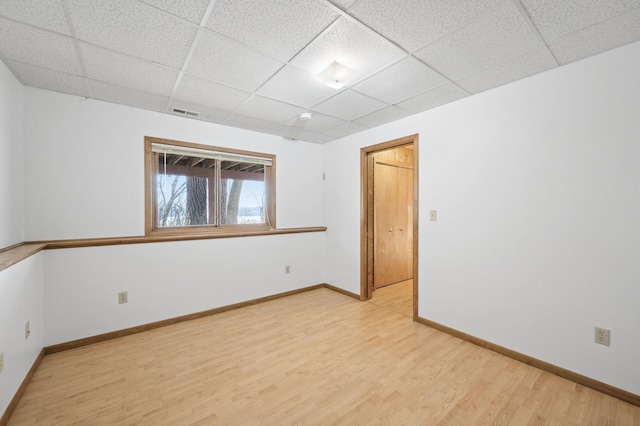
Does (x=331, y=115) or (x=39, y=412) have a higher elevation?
(x=331, y=115)

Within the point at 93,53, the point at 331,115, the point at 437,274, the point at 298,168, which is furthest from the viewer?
the point at 298,168

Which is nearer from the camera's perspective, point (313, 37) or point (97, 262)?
point (313, 37)

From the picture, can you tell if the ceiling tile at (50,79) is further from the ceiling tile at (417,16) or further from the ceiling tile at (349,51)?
the ceiling tile at (417,16)

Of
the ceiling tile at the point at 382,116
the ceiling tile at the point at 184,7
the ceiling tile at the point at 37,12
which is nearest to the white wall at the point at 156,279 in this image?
the ceiling tile at the point at 37,12

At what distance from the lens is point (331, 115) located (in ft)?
10.1

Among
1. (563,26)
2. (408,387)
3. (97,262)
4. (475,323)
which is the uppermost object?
(563,26)

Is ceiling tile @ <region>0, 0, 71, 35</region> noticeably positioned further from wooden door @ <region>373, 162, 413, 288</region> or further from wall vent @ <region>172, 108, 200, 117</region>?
wooden door @ <region>373, 162, 413, 288</region>

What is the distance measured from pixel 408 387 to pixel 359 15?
8.22 feet

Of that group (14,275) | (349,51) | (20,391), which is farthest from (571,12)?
(20,391)

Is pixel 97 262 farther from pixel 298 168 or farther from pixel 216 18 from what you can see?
pixel 298 168

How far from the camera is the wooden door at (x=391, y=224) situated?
4121 mm

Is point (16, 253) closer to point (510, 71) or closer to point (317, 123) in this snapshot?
point (317, 123)

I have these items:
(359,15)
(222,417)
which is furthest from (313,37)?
(222,417)

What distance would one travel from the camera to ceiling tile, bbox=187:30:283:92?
176cm
